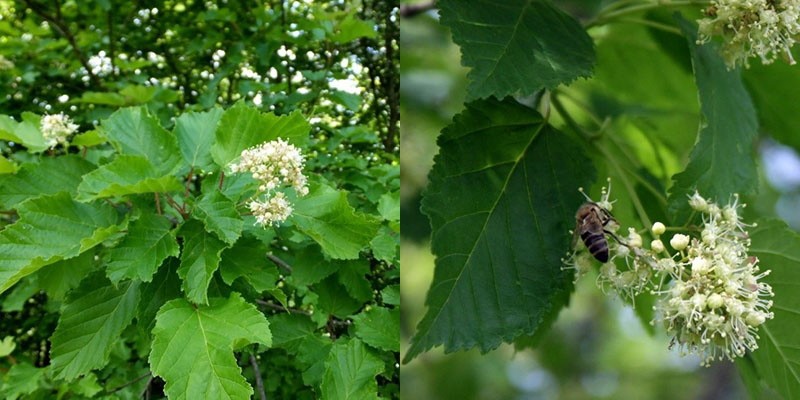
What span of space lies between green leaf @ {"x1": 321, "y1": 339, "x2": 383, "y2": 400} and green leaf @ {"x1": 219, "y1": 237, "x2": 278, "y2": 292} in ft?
0.40

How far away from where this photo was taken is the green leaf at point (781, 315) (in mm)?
521

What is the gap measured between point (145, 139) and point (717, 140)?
494 mm

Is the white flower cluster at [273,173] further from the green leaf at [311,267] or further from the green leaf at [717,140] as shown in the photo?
the green leaf at [717,140]

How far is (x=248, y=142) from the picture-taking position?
0.66 metres

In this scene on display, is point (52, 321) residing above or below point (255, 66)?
below

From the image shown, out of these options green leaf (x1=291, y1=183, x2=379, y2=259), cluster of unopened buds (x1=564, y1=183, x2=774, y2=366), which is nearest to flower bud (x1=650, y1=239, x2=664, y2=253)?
cluster of unopened buds (x1=564, y1=183, x2=774, y2=366)

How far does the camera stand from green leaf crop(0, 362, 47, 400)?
0.87 metres

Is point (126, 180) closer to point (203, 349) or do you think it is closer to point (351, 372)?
point (203, 349)

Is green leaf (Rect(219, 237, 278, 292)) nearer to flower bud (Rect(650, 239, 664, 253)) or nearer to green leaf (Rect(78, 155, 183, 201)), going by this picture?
green leaf (Rect(78, 155, 183, 201))

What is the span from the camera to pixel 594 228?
0.47 metres

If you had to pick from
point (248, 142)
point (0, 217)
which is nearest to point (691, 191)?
point (248, 142)

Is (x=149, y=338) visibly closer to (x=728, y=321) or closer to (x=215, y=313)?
(x=215, y=313)

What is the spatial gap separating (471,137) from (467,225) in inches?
2.6

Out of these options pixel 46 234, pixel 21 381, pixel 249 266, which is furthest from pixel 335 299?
pixel 21 381
